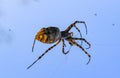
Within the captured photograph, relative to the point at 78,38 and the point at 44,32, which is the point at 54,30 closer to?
the point at 44,32

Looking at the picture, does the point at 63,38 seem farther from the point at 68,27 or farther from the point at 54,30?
the point at 54,30

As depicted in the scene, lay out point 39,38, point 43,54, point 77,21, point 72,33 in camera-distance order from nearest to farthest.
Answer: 1. point 39,38
2. point 43,54
3. point 72,33
4. point 77,21

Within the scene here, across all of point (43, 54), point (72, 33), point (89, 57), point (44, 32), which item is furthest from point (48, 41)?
point (89, 57)

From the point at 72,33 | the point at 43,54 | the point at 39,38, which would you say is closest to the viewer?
the point at 39,38

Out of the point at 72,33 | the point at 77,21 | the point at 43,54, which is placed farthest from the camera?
the point at 77,21

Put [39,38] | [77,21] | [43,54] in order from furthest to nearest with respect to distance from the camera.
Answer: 1. [77,21]
2. [43,54]
3. [39,38]

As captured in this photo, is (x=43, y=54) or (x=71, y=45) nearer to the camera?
(x=43, y=54)

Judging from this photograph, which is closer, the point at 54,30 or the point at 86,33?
the point at 54,30

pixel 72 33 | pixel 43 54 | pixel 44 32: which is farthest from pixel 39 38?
pixel 72 33

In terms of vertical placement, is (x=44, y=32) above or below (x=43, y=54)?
above
